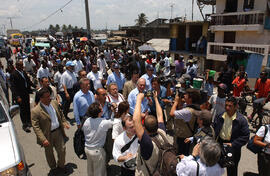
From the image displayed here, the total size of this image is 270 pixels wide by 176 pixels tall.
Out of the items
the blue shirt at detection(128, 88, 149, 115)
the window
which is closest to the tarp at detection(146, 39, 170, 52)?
the window

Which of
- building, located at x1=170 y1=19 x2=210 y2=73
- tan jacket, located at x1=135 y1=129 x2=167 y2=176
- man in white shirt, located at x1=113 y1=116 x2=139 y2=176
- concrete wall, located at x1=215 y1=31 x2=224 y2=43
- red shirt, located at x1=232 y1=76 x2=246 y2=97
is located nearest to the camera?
tan jacket, located at x1=135 y1=129 x2=167 y2=176

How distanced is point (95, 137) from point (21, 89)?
3972mm

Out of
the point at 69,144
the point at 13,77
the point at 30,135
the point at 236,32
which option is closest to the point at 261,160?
the point at 69,144

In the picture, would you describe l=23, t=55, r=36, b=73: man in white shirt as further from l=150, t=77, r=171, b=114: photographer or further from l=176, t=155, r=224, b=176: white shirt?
l=176, t=155, r=224, b=176: white shirt

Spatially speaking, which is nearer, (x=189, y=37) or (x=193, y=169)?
(x=193, y=169)

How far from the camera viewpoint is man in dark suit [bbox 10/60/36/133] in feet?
18.7

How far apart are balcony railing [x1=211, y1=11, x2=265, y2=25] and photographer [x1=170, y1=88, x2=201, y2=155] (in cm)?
1460

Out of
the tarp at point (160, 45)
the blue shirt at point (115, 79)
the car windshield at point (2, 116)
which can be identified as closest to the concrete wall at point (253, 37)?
the tarp at point (160, 45)

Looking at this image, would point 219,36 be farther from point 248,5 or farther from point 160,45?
point 160,45

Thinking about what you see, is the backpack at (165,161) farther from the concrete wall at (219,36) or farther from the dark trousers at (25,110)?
the concrete wall at (219,36)

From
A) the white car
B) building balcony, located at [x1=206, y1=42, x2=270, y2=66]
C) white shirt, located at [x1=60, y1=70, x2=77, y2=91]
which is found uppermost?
building balcony, located at [x1=206, y1=42, x2=270, y2=66]

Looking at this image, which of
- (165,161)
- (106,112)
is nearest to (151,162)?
(165,161)

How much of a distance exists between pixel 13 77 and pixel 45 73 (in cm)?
211

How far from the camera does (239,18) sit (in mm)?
16000
